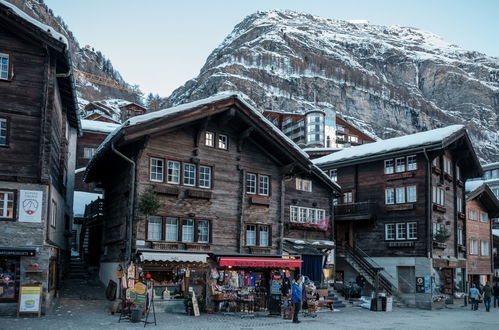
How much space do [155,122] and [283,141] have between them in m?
7.89

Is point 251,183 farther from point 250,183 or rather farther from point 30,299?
point 30,299

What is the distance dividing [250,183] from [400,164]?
14.4 metres

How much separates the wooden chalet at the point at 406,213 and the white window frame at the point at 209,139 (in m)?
14.7

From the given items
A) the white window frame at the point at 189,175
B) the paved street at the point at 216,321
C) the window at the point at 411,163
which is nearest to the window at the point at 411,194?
the window at the point at 411,163

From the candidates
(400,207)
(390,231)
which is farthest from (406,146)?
(390,231)

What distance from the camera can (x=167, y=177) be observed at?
1005 inches

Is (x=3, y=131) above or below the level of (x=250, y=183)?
above

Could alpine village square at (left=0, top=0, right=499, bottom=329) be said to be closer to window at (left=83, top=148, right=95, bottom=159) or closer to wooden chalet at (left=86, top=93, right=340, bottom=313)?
wooden chalet at (left=86, top=93, right=340, bottom=313)

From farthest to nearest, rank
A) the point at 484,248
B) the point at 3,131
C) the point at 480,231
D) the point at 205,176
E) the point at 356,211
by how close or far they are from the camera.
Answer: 1. the point at 484,248
2. the point at 480,231
3. the point at 356,211
4. the point at 205,176
5. the point at 3,131

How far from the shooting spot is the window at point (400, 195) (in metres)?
37.8

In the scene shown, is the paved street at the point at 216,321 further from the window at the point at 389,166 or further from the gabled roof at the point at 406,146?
the window at the point at 389,166

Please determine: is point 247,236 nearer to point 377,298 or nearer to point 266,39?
point 377,298

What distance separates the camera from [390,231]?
126 feet

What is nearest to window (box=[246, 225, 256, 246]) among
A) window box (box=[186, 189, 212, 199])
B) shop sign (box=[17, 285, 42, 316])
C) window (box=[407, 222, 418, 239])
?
window box (box=[186, 189, 212, 199])
